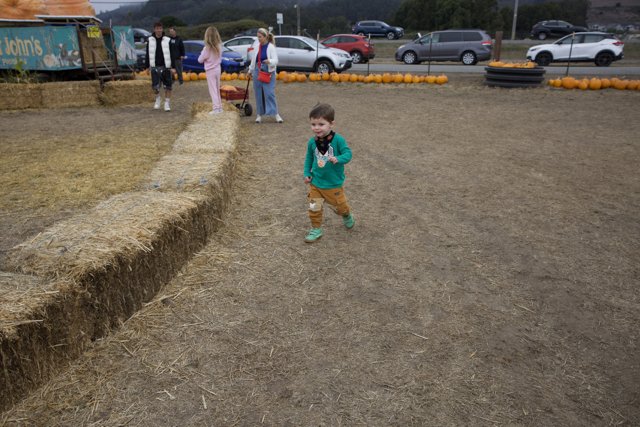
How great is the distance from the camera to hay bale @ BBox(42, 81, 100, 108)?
1201 centimetres

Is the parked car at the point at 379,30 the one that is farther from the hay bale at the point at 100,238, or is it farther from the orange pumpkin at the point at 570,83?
the hay bale at the point at 100,238

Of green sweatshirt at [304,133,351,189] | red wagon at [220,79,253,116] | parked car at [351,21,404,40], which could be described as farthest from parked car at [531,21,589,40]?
green sweatshirt at [304,133,351,189]

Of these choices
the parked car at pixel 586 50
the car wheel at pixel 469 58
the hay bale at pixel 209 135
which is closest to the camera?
the hay bale at pixel 209 135

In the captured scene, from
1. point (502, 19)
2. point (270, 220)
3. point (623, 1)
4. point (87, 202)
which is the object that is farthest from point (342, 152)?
point (623, 1)

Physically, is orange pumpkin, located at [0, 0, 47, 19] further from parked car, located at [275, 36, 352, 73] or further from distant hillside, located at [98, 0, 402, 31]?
distant hillside, located at [98, 0, 402, 31]

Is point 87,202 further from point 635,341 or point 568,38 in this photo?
point 568,38

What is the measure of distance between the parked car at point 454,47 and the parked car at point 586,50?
232 cm

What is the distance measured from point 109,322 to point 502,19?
61.1 metres

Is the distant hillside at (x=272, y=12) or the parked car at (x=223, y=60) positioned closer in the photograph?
the parked car at (x=223, y=60)

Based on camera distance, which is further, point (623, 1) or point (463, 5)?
point (623, 1)

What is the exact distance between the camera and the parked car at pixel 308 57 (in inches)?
767

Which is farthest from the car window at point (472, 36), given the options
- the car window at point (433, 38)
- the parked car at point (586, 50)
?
the parked car at point (586, 50)

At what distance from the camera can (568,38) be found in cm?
2234

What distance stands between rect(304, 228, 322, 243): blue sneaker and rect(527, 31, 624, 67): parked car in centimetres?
2159
